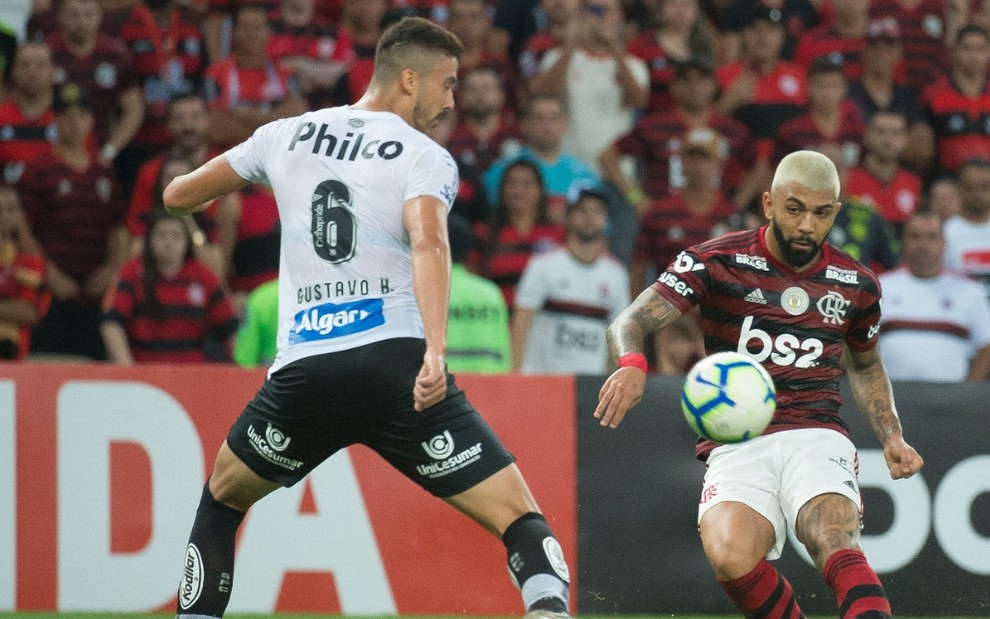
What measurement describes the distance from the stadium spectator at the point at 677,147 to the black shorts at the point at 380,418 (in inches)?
241

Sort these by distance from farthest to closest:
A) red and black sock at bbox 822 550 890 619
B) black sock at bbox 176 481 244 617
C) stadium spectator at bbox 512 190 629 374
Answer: stadium spectator at bbox 512 190 629 374 → black sock at bbox 176 481 244 617 → red and black sock at bbox 822 550 890 619

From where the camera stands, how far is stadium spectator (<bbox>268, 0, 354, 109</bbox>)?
11.6 metres

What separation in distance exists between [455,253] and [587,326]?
51.8 inches

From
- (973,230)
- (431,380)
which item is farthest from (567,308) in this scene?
(431,380)

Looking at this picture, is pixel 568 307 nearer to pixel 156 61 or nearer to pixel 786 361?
pixel 786 361

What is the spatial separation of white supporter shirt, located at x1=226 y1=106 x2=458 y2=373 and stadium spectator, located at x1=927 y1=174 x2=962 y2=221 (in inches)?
278

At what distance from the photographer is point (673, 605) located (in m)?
8.43

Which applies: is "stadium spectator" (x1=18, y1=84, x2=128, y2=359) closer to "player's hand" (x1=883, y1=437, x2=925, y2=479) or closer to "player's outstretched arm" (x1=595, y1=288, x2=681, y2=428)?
"player's outstretched arm" (x1=595, y1=288, x2=681, y2=428)

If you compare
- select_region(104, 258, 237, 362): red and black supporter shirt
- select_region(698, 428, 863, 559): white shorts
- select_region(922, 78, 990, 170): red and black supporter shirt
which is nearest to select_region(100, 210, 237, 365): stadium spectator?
select_region(104, 258, 237, 362): red and black supporter shirt

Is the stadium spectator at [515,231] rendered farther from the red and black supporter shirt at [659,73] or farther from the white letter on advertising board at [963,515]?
the white letter on advertising board at [963,515]

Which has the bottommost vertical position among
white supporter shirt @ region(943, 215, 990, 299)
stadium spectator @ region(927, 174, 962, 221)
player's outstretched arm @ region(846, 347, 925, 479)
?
player's outstretched arm @ region(846, 347, 925, 479)

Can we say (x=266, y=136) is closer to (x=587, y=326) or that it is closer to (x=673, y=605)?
(x=673, y=605)

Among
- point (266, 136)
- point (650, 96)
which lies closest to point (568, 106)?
point (650, 96)

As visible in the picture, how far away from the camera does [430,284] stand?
4867 mm
